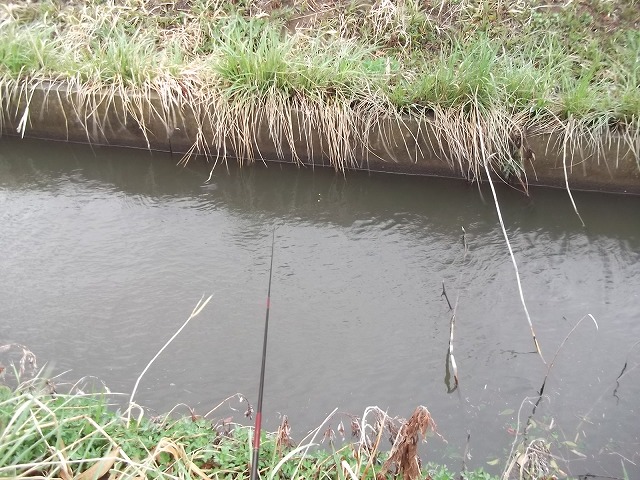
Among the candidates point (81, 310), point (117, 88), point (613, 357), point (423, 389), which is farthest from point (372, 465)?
point (117, 88)

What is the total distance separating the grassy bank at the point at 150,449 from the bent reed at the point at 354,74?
2347mm

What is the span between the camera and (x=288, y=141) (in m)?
4.00

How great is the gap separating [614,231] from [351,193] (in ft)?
5.25

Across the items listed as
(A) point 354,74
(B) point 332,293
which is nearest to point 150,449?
(B) point 332,293

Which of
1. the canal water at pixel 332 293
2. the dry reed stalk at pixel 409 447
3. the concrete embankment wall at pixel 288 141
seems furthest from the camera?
the concrete embankment wall at pixel 288 141

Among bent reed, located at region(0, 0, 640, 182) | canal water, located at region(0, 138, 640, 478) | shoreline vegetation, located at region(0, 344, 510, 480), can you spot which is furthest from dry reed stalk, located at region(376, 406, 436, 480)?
bent reed, located at region(0, 0, 640, 182)

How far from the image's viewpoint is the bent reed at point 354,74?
3.80 m

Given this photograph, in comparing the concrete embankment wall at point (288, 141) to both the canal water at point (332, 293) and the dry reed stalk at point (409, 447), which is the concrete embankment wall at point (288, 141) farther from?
the dry reed stalk at point (409, 447)

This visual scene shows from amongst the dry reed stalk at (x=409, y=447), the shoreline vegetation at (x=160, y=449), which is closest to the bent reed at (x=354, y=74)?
the shoreline vegetation at (x=160, y=449)

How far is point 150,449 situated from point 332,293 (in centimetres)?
132

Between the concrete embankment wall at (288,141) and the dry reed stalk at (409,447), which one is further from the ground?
the concrete embankment wall at (288,141)

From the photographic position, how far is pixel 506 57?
4.13 metres

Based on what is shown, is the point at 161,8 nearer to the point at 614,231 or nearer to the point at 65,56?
the point at 65,56

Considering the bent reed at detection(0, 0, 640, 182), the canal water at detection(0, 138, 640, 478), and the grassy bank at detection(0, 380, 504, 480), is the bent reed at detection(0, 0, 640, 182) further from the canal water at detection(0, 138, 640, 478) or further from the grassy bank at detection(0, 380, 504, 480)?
the grassy bank at detection(0, 380, 504, 480)
